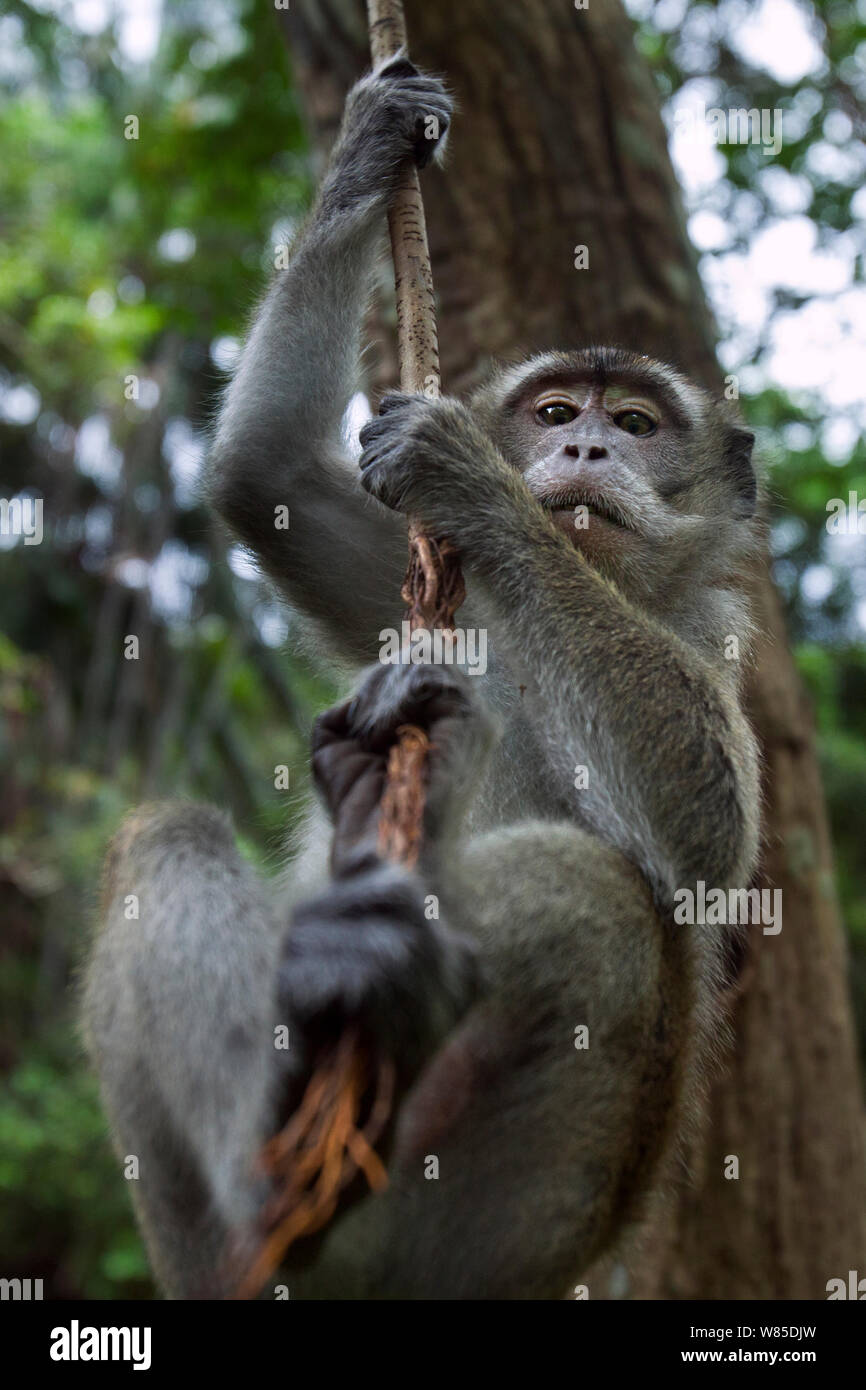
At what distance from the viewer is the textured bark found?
6543 millimetres

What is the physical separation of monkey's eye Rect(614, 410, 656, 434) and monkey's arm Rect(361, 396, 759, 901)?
976mm

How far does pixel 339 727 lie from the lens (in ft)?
11.1

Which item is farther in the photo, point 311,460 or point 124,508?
point 124,508

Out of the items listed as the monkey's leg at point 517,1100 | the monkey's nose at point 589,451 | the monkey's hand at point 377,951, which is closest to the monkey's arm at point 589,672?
the monkey's leg at point 517,1100

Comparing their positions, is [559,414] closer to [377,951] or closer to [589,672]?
[589,672]

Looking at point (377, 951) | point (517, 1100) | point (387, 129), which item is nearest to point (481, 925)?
point (517, 1100)

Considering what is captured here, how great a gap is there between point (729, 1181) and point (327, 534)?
3.94 m

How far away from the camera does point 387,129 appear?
457 cm

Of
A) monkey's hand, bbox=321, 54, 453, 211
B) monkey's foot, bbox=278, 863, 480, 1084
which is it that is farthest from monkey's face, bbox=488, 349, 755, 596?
monkey's foot, bbox=278, 863, 480, 1084

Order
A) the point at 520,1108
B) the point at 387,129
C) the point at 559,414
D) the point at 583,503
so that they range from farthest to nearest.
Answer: the point at 559,414
the point at 387,129
the point at 583,503
the point at 520,1108

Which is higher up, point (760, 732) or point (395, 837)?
point (760, 732)

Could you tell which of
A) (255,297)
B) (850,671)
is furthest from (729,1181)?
(850,671)

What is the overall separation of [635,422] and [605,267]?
2.56m

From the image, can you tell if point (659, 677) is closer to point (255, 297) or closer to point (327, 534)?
point (327, 534)
